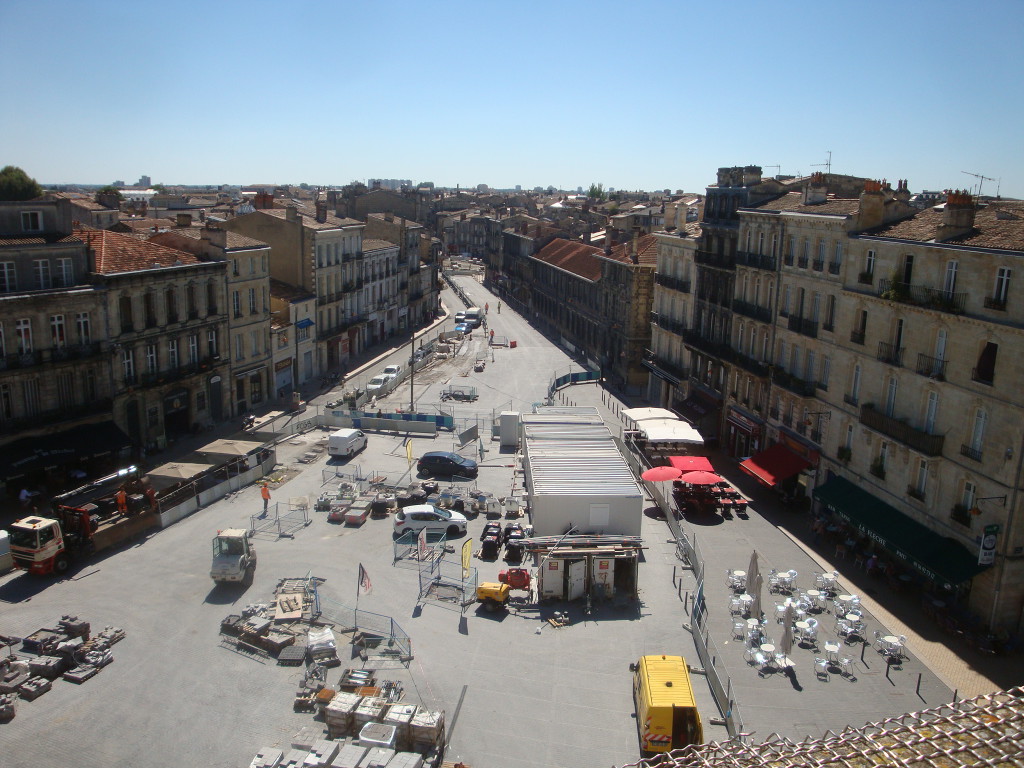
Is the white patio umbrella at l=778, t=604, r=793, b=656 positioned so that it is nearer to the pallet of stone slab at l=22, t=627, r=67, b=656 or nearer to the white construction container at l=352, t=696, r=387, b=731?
the white construction container at l=352, t=696, r=387, b=731

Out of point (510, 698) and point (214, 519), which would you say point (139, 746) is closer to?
point (510, 698)

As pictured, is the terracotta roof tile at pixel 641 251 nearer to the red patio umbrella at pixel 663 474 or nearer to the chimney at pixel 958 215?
the red patio umbrella at pixel 663 474

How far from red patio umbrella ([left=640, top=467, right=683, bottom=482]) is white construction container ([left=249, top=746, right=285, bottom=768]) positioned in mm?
22453

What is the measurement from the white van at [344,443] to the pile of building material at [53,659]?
19355 mm

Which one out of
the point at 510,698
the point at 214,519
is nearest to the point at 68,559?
the point at 214,519

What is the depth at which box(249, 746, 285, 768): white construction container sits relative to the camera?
18.6m

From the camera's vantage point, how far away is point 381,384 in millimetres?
60500

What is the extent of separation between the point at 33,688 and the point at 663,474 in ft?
85.5

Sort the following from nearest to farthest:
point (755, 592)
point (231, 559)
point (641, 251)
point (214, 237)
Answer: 1. point (755, 592)
2. point (231, 559)
3. point (214, 237)
4. point (641, 251)

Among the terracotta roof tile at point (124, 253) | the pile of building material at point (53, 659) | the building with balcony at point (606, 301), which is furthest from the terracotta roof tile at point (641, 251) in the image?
the pile of building material at point (53, 659)

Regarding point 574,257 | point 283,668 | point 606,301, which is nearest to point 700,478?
point 283,668

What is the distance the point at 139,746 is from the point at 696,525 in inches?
973

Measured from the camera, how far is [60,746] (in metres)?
20.0

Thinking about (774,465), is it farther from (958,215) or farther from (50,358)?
(50,358)
